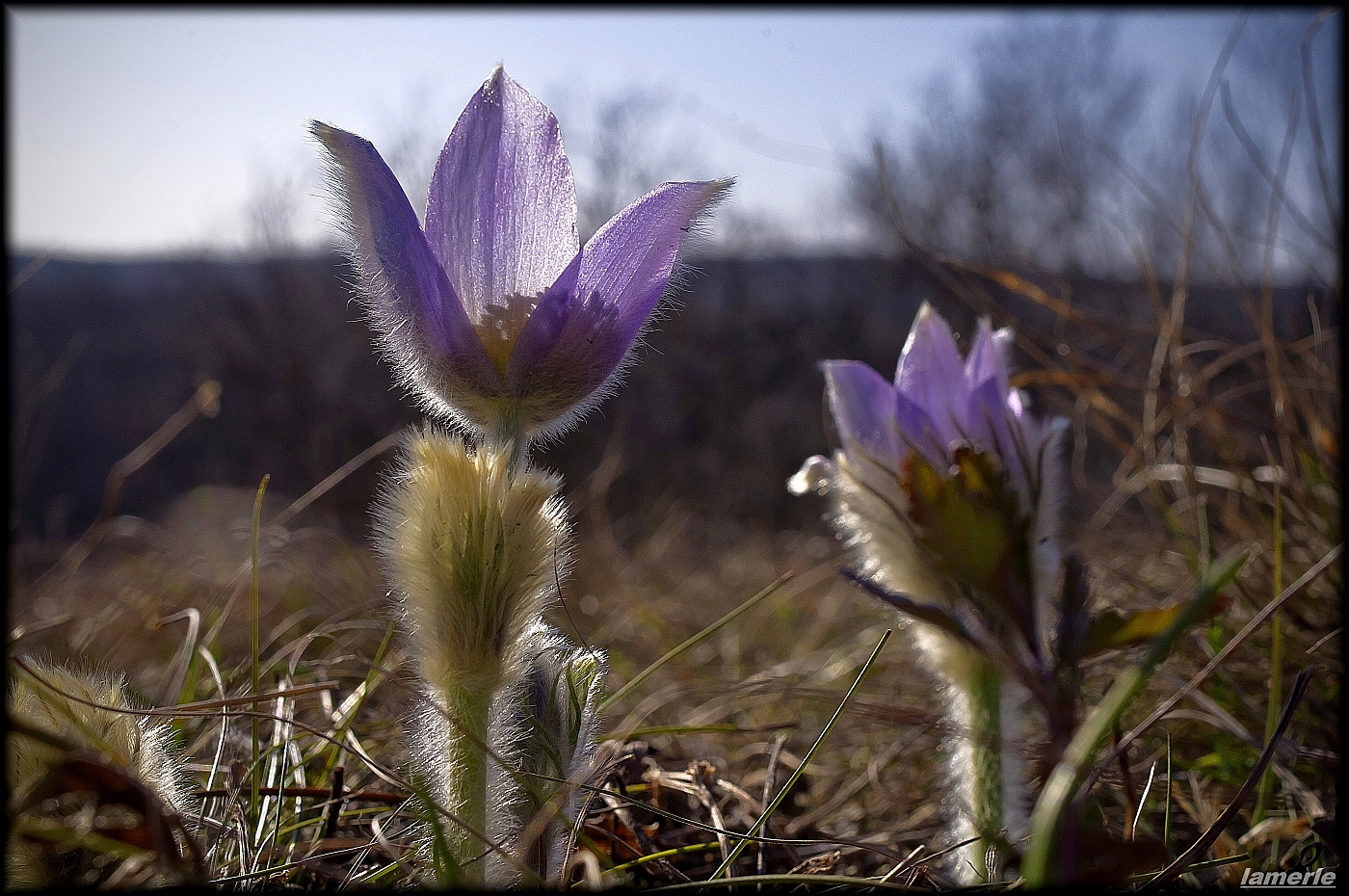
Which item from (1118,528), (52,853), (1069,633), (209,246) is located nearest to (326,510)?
(209,246)

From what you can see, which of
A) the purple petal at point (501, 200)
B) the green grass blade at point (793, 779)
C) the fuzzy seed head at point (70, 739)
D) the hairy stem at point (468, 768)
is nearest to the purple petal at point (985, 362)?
the green grass blade at point (793, 779)

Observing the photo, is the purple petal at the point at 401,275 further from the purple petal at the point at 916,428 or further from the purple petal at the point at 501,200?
the purple petal at the point at 916,428

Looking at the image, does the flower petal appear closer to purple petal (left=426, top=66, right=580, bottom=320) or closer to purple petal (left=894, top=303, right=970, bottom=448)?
purple petal (left=426, top=66, right=580, bottom=320)

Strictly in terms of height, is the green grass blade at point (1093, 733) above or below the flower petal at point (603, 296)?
below

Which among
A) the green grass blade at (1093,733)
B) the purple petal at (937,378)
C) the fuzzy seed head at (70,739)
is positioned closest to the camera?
the green grass blade at (1093,733)

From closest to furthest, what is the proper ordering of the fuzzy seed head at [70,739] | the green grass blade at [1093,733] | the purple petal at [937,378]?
1. the green grass blade at [1093,733]
2. the fuzzy seed head at [70,739]
3. the purple petal at [937,378]

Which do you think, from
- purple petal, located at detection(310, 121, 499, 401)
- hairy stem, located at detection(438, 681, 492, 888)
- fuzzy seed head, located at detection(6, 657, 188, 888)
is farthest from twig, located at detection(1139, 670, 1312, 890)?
fuzzy seed head, located at detection(6, 657, 188, 888)
